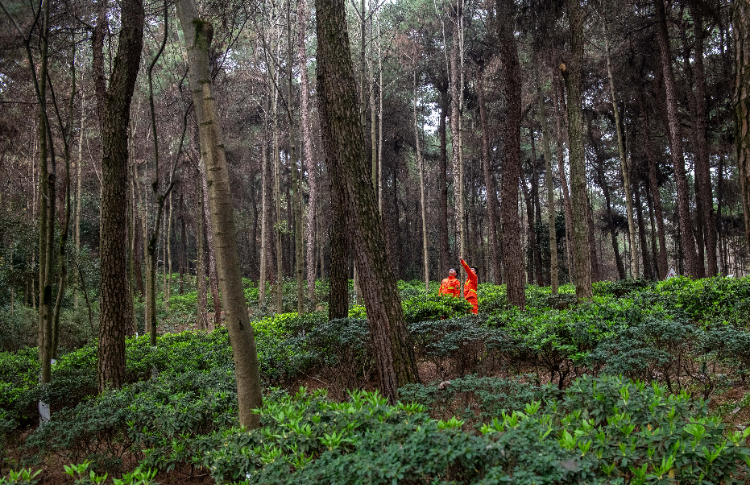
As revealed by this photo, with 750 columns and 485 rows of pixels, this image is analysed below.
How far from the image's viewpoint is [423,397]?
349cm

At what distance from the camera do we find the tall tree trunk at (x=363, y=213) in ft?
14.7

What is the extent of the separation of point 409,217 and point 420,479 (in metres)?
33.0

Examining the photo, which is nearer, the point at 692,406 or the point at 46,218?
the point at 692,406

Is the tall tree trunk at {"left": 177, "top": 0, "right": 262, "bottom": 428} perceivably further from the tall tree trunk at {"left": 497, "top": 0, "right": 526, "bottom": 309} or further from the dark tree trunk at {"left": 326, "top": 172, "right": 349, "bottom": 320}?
the tall tree trunk at {"left": 497, "top": 0, "right": 526, "bottom": 309}

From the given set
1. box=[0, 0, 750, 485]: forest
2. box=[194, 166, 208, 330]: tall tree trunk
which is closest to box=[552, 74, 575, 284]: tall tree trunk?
box=[0, 0, 750, 485]: forest

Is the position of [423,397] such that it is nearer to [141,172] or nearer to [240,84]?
[240,84]

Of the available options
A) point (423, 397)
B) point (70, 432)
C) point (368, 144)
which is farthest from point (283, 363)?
point (368, 144)

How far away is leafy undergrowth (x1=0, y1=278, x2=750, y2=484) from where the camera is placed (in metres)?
2.09

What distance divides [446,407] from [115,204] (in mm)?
5053

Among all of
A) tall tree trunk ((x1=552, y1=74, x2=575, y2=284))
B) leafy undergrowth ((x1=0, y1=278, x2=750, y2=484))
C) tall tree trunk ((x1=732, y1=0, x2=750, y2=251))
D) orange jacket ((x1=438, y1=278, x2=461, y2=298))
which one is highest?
tall tree trunk ((x1=552, y1=74, x2=575, y2=284))

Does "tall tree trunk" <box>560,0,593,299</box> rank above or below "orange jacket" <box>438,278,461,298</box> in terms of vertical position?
above

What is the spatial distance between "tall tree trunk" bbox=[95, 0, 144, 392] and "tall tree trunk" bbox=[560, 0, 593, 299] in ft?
21.4

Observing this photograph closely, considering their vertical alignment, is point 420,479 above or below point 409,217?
below

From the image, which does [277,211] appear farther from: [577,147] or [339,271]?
[577,147]
